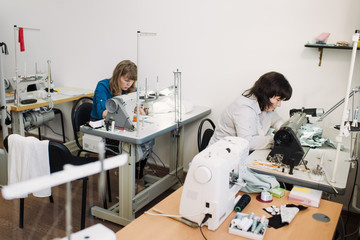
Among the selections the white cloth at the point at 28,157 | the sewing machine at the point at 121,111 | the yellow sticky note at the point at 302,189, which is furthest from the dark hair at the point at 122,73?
the yellow sticky note at the point at 302,189

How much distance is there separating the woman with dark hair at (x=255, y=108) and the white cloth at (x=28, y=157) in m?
1.22

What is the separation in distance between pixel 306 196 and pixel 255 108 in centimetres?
88

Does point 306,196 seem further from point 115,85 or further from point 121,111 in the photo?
point 115,85

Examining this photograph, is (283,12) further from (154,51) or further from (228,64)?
(154,51)

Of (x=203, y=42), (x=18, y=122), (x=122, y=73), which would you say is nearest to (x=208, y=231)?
(x=122, y=73)

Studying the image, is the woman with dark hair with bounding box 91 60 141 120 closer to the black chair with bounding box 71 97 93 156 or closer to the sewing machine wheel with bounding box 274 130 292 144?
the black chair with bounding box 71 97 93 156

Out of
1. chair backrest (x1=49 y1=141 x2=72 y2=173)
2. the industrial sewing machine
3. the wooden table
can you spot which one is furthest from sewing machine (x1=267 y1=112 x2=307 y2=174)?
chair backrest (x1=49 y1=141 x2=72 y2=173)

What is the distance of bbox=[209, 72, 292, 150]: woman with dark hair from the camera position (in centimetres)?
237

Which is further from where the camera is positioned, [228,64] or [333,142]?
[228,64]

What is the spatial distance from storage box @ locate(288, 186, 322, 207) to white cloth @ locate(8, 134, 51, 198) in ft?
4.94

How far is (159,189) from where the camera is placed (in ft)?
9.75

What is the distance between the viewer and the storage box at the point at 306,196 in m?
1.67

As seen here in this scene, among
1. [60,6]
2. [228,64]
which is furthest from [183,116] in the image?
[60,6]

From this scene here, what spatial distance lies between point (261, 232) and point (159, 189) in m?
1.67
